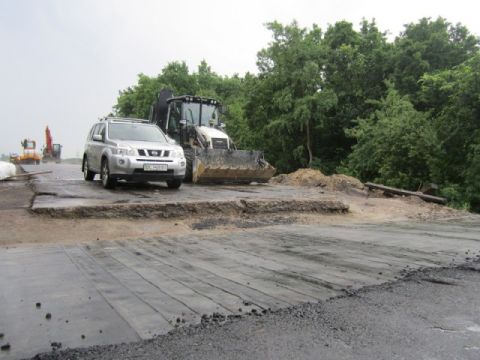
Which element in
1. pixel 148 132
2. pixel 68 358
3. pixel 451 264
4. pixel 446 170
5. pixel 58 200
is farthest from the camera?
pixel 446 170

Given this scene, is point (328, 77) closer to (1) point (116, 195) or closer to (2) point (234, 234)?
(1) point (116, 195)

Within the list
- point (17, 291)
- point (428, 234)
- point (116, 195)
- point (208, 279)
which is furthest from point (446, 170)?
point (17, 291)

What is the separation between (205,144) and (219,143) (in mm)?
502

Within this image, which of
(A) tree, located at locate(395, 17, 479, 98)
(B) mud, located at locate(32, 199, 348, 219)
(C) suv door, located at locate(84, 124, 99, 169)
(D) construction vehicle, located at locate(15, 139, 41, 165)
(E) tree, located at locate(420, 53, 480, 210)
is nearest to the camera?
(B) mud, located at locate(32, 199, 348, 219)

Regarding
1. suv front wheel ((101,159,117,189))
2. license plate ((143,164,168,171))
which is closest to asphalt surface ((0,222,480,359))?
license plate ((143,164,168,171))

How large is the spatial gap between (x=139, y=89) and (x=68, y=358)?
55.0m

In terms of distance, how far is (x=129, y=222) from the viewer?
7.95 m

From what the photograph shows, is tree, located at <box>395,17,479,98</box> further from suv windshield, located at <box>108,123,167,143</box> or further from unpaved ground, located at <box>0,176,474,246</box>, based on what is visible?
suv windshield, located at <box>108,123,167,143</box>

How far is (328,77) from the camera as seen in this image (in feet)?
99.0

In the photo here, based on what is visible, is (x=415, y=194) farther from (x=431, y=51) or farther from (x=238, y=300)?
(x=431, y=51)

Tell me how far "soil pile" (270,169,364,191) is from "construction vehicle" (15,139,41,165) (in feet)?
A: 100

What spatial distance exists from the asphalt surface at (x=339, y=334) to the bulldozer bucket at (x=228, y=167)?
424 inches

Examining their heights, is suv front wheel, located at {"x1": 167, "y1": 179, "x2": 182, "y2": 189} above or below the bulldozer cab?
below

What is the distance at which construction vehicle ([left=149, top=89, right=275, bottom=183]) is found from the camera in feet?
47.6
